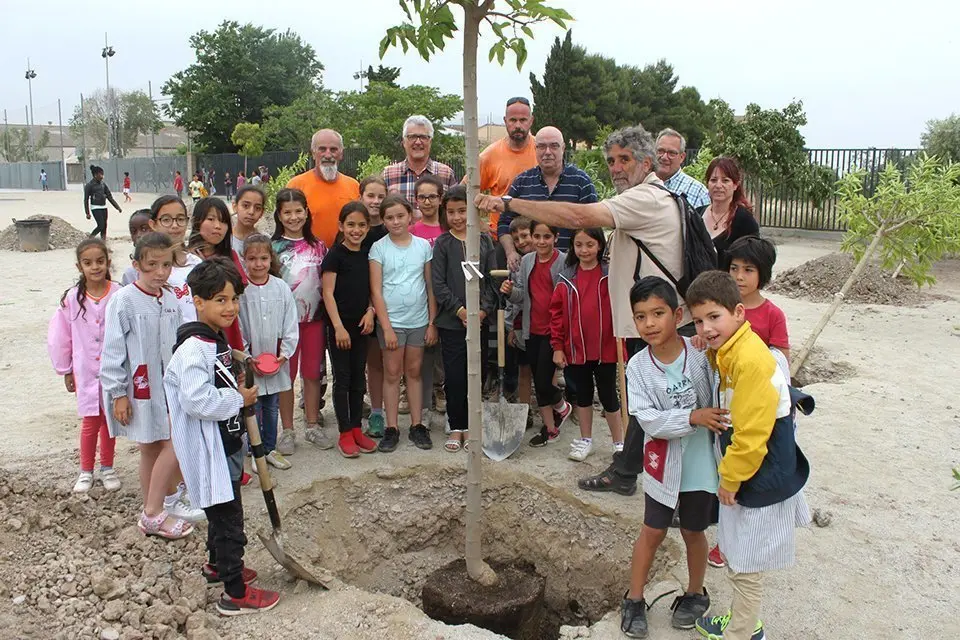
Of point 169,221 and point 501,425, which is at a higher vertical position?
point 169,221

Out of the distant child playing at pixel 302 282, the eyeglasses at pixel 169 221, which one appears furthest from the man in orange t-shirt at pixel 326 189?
the eyeglasses at pixel 169 221

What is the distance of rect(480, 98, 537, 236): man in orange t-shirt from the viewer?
19.1 ft

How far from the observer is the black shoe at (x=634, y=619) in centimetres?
328

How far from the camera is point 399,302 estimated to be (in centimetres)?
513

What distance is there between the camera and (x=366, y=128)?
106 feet

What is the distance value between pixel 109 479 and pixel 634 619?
3.19 meters

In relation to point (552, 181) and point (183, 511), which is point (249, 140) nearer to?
point (552, 181)

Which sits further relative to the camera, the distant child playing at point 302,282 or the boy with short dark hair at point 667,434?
the distant child playing at point 302,282

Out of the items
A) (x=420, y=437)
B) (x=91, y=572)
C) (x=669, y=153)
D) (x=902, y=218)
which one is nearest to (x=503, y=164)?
(x=669, y=153)

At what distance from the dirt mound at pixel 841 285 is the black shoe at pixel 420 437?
800 centimetres

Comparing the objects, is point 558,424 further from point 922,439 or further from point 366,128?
point 366,128

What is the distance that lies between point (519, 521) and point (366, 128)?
29.4 meters

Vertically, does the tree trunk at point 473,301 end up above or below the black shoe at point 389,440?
above

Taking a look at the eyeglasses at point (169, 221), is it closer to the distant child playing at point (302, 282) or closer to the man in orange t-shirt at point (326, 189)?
the distant child playing at point (302, 282)
